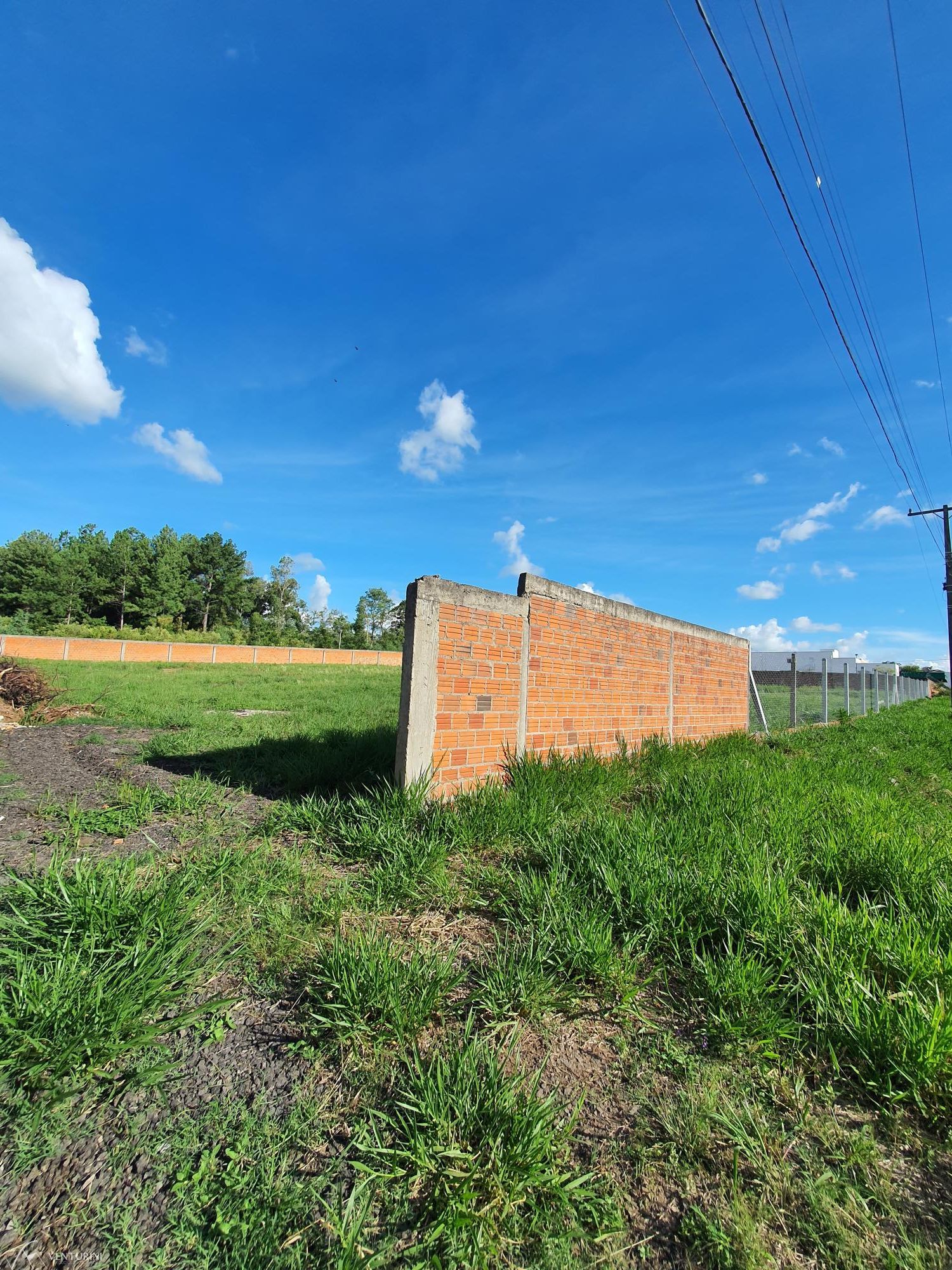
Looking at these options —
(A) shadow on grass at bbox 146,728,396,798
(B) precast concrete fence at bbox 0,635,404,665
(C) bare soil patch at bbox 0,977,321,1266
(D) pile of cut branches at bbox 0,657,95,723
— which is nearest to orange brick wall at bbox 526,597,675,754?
(A) shadow on grass at bbox 146,728,396,798

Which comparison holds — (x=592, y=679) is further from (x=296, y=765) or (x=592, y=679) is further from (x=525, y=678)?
Answer: (x=296, y=765)

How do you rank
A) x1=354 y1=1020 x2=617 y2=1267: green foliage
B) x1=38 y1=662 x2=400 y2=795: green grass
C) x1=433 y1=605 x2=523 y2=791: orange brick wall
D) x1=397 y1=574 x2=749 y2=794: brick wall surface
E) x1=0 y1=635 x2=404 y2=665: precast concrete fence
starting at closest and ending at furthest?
x1=354 y1=1020 x2=617 y2=1267: green foliage
x1=397 y1=574 x2=749 y2=794: brick wall surface
x1=433 y1=605 x2=523 y2=791: orange brick wall
x1=38 y1=662 x2=400 y2=795: green grass
x1=0 y1=635 x2=404 y2=665: precast concrete fence

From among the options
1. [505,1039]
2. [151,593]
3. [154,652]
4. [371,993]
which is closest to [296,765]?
[371,993]

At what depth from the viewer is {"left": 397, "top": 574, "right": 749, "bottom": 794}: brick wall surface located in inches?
157

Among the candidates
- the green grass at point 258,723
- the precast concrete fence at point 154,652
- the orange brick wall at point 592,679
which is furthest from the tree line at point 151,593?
the orange brick wall at point 592,679

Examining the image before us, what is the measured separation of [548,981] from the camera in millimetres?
2102

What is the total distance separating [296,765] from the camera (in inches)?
198

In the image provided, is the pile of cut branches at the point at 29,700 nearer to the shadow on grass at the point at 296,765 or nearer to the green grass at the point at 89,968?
the shadow on grass at the point at 296,765

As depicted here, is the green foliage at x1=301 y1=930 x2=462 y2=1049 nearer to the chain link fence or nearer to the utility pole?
the chain link fence

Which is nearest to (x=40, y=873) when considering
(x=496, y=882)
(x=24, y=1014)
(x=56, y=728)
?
(x=24, y=1014)

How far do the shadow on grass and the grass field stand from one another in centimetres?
113

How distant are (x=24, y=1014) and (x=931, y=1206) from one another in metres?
2.52

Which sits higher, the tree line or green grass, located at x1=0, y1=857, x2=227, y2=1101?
the tree line

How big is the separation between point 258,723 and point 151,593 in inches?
1880
